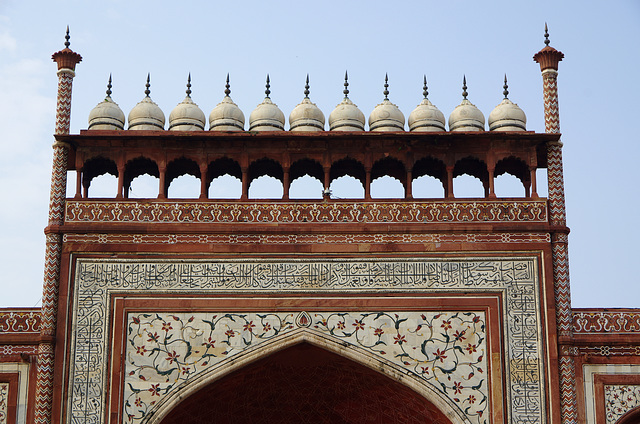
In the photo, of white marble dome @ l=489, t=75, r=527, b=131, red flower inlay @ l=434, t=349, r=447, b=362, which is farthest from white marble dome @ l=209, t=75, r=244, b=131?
red flower inlay @ l=434, t=349, r=447, b=362

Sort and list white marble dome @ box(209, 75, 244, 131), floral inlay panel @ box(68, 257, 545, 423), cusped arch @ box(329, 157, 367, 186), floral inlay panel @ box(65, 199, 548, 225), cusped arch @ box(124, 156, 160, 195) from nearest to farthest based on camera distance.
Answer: floral inlay panel @ box(68, 257, 545, 423)
floral inlay panel @ box(65, 199, 548, 225)
white marble dome @ box(209, 75, 244, 131)
cusped arch @ box(124, 156, 160, 195)
cusped arch @ box(329, 157, 367, 186)

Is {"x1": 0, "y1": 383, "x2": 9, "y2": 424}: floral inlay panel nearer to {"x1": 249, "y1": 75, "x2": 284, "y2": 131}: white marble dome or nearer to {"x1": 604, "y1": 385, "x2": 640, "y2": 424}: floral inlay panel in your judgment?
{"x1": 249, "y1": 75, "x2": 284, "y2": 131}: white marble dome

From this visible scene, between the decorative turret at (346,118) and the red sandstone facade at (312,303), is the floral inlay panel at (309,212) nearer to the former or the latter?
the red sandstone facade at (312,303)

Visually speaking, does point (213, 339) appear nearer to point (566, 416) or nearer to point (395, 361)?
point (395, 361)

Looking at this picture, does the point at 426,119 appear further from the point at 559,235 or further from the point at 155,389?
the point at 155,389

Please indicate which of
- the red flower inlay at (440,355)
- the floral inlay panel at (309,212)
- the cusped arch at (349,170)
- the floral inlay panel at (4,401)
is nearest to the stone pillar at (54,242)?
the floral inlay panel at (309,212)

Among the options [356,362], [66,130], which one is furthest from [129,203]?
[356,362]

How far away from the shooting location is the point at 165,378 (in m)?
13.9

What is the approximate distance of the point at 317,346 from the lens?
1407 centimetres

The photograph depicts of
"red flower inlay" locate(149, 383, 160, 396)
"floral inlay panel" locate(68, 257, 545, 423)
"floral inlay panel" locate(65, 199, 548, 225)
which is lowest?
"red flower inlay" locate(149, 383, 160, 396)

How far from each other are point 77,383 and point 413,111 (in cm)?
530

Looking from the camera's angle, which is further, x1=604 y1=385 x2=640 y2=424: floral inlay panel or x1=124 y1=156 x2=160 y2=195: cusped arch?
x1=124 y1=156 x2=160 y2=195: cusped arch

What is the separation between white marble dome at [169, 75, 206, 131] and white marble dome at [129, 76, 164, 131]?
0.15 metres

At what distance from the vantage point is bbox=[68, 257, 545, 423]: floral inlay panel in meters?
14.0
